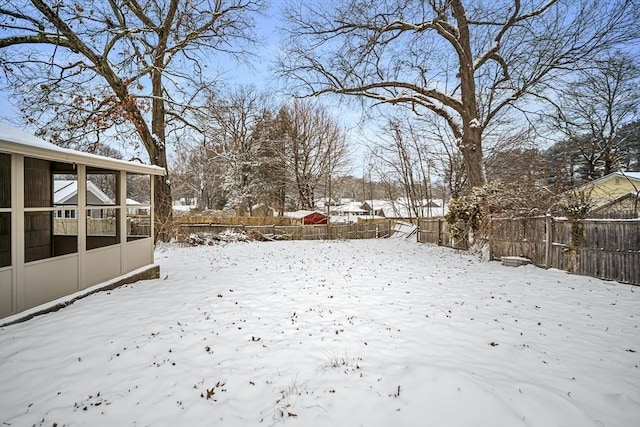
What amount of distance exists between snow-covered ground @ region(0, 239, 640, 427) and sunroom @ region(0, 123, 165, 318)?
459 mm

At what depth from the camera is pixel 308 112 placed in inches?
985

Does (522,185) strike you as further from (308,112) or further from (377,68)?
(308,112)

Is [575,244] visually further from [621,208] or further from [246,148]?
[246,148]

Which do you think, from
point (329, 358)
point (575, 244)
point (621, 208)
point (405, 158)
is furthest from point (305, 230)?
point (329, 358)

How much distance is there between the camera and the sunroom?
13.3ft

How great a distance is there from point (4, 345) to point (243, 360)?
2562 millimetres

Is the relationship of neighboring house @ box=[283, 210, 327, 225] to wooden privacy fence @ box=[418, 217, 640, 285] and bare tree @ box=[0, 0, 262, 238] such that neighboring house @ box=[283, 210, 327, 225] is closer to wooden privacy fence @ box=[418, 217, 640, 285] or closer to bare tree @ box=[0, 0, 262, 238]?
bare tree @ box=[0, 0, 262, 238]

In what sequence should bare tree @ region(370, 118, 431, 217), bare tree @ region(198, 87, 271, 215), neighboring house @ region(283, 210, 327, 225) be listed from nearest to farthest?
bare tree @ region(370, 118, 431, 217) < neighboring house @ region(283, 210, 327, 225) < bare tree @ region(198, 87, 271, 215)

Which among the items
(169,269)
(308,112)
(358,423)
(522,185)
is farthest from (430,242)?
(308,112)

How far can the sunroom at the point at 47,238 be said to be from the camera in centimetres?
406

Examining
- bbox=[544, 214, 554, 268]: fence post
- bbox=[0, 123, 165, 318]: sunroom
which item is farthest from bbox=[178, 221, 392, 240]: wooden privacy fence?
bbox=[544, 214, 554, 268]: fence post

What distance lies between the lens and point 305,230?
56.8ft

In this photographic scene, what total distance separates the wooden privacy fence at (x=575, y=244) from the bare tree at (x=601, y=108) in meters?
5.34

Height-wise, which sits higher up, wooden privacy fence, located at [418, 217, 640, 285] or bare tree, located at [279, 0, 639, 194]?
bare tree, located at [279, 0, 639, 194]
